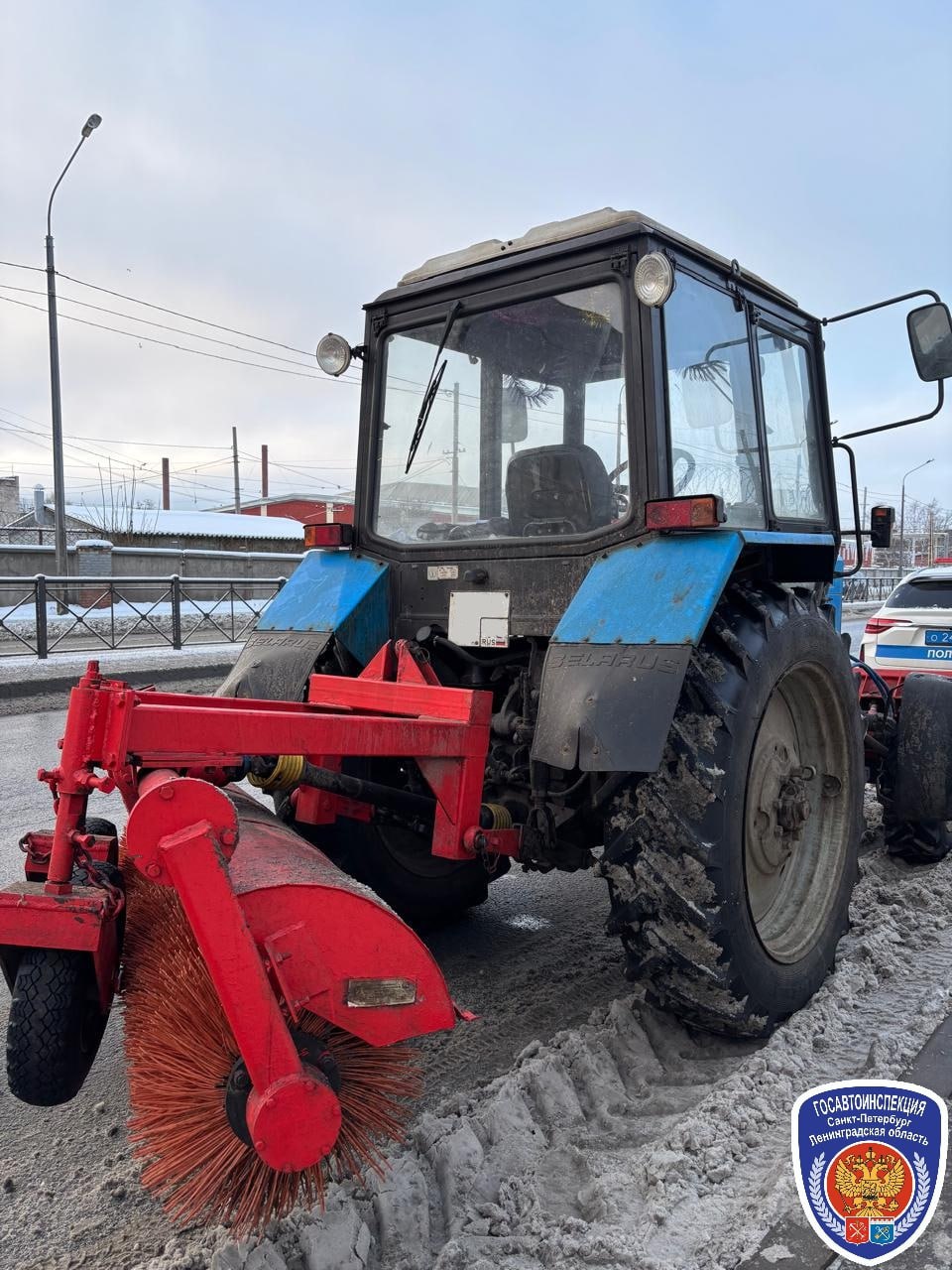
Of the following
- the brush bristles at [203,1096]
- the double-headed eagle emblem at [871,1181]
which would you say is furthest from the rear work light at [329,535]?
the double-headed eagle emblem at [871,1181]

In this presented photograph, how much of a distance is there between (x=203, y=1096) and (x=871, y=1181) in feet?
3.94

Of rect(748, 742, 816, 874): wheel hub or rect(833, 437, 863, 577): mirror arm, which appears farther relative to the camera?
rect(833, 437, 863, 577): mirror arm

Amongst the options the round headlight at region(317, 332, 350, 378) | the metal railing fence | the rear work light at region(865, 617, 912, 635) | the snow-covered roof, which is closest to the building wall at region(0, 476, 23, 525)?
the snow-covered roof

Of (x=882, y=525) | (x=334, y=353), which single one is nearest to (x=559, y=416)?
(x=334, y=353)

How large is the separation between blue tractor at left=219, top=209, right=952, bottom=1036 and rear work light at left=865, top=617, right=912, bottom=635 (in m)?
3.96

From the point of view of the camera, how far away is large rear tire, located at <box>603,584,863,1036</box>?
8.20ft

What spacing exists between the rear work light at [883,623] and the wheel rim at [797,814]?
451 centimetres

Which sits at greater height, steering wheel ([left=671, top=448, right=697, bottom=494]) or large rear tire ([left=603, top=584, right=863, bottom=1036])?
steering wheel ([left=671, top=448, right=697, bottom=494])

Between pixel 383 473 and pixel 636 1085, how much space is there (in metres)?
2.20

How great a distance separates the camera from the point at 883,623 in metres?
7.57

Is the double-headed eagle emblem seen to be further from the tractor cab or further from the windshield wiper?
the windshield wiper

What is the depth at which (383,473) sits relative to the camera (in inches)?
142

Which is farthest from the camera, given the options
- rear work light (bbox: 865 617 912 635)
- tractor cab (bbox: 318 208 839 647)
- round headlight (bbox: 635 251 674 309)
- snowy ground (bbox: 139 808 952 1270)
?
rear work light (bbox: 865 617 912 635)

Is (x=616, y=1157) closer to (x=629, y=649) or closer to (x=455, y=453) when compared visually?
(x=629, y=649)
